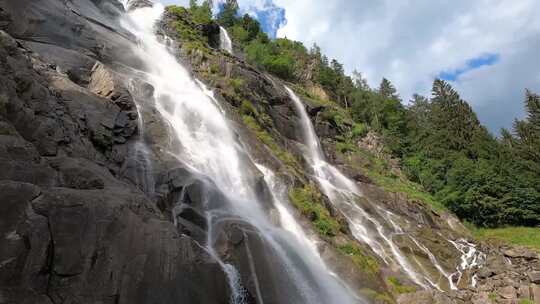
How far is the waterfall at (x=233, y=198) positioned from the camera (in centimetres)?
1591

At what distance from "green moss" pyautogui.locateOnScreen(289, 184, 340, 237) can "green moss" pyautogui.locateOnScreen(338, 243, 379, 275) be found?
1203mm

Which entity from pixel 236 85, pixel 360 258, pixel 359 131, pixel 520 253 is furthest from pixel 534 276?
pixel 359 131

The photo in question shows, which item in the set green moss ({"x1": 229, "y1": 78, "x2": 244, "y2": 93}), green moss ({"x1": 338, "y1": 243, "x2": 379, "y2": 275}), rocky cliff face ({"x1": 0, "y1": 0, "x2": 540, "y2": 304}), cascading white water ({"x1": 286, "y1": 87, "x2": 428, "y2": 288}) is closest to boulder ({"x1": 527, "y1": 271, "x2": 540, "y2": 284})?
rocky cliff face ({"x1": 0, "y1": 0, "x2": 540, "y2": 304})

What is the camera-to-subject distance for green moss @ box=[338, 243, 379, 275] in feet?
71.7

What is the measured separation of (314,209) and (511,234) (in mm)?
31643

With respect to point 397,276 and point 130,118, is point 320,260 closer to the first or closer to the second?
point 397,276

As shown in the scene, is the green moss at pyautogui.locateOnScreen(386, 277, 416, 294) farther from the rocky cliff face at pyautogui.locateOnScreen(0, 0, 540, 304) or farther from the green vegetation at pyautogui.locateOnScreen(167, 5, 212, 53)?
the green vegetation at pyautogui.locateOnScreen(167, 5, 212, 53)

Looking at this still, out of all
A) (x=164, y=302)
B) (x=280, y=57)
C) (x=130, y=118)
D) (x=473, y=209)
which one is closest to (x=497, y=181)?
(x=473, y=209)

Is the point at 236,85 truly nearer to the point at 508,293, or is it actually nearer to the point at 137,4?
the point at 137,4

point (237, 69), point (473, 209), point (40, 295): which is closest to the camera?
point (40, 295)

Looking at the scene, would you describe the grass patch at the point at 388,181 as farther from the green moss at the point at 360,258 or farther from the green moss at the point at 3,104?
the green moss at the point at 3,104

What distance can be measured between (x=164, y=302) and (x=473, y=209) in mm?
46341

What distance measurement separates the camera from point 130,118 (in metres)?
22.0

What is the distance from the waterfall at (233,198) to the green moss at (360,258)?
2.40m
